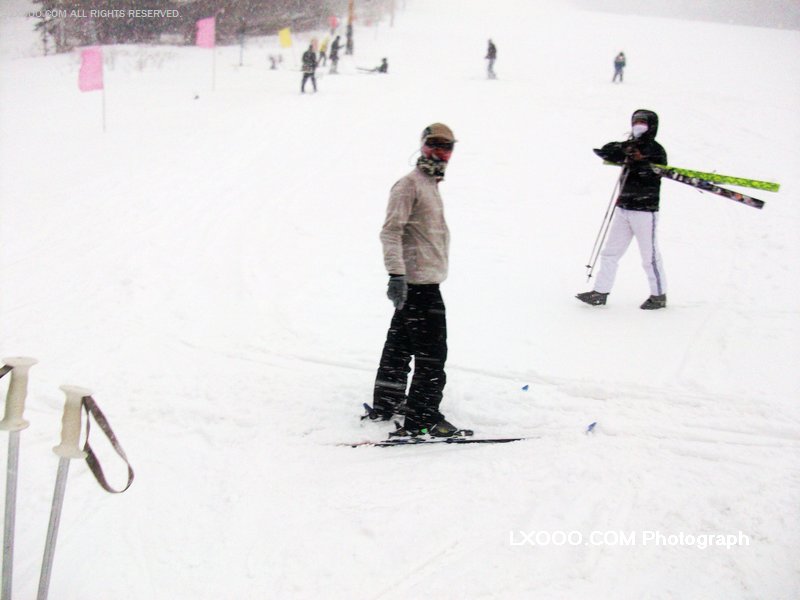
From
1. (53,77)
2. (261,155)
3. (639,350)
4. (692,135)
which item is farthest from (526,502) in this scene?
(53,77)

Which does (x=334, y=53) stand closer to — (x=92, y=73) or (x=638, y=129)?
(x=92, y=73)

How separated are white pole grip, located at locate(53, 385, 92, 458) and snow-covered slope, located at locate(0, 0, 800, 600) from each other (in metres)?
1.06

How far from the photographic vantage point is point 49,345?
214 inches

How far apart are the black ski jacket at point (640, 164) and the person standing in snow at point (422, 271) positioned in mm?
2658

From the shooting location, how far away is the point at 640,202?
580cm

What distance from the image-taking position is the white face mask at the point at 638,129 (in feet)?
18.5

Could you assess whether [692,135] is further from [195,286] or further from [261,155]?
[195,286]

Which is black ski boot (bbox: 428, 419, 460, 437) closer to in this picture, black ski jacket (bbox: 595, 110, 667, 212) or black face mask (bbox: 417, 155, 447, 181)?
black face mask (bbox: 417, 155, 447, 181)

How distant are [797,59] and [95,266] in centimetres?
3457

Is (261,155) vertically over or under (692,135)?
under

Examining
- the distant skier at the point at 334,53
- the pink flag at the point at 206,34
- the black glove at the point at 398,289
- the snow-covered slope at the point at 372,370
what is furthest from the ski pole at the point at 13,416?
the distant skier at the point at 334,53

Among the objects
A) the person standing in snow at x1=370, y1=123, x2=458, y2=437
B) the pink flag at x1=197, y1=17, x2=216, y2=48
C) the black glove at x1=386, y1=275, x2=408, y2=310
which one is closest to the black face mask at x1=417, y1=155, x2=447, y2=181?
the person standing in snow at x1=370, y1=123, x2=458, y2=437

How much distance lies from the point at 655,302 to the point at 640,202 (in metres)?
1.04

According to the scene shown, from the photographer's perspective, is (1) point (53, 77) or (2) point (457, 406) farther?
(1) point (53, 77)
